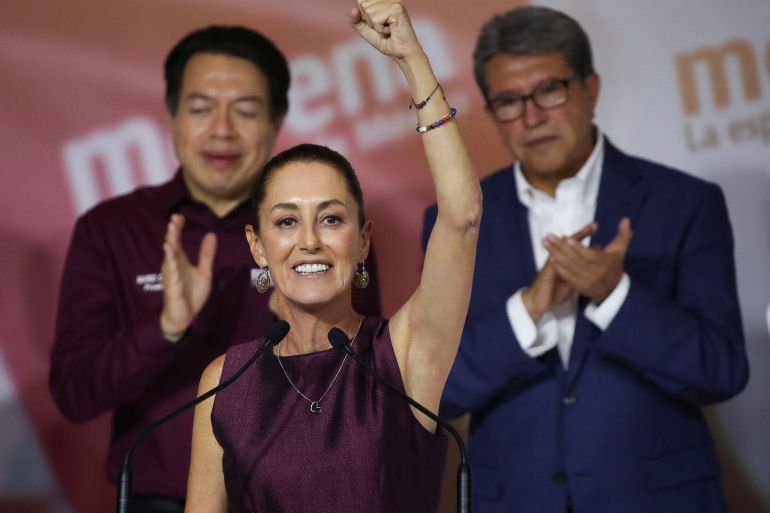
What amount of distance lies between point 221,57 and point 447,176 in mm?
1407

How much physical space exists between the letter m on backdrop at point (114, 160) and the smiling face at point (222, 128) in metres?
→ 0.63

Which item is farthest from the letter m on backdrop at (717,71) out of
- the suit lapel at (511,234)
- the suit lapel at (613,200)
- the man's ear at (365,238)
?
the man's ear at (365,238)

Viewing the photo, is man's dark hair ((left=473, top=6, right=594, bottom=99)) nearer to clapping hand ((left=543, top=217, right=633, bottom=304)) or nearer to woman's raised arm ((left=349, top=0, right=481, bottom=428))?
clapping hand ((left=543, top=217, right=633, bottom=304))

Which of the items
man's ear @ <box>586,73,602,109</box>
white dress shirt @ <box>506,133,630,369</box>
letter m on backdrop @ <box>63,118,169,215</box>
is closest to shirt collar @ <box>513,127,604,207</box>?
white dress shirt @ <box>506,133,630,369</box>

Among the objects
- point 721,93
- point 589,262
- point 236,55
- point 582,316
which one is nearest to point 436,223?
point 589,262

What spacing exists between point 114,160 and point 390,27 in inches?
80.9

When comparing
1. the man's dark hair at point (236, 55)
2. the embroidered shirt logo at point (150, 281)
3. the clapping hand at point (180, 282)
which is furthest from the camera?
the man's dark hair at point (236, 55)

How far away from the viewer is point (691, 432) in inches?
109

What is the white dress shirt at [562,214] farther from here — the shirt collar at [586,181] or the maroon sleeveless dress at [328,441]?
the maroon sleeveless dress at [328,441]

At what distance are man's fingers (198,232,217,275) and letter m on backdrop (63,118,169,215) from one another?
39.7 inches

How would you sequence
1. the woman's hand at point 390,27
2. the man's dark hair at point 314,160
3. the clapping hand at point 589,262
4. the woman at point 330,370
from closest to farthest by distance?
1. the woman's hand at point 390,27
2. the woman at point 330,370
3. the man's dark hair at point 314,160
4. the clapping hand at point 589,262

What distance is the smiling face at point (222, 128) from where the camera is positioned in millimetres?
3094

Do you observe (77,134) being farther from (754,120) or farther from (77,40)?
(754,120)

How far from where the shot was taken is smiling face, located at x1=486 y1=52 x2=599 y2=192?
2.95m
